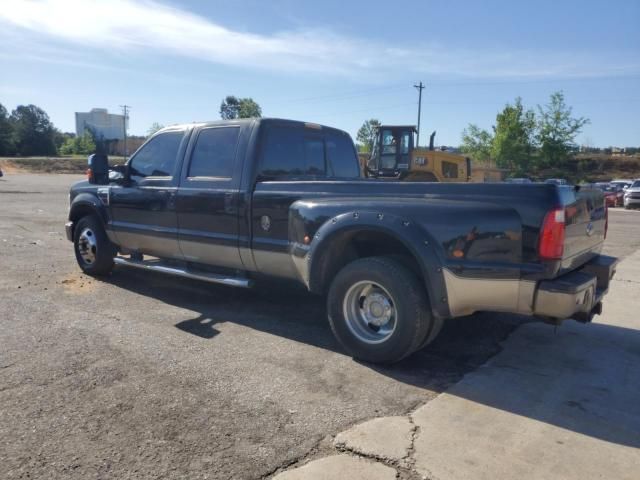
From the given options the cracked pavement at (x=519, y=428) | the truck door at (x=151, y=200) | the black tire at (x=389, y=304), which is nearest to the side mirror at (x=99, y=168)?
the truck door at (x=151, y=200)

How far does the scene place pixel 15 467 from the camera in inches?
108

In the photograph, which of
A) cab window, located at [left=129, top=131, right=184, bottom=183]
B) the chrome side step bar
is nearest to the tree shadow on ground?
the chrome side step bar

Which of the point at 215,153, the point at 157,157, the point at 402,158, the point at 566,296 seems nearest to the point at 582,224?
the point at 566,296

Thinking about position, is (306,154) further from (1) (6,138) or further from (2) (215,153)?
(1) (6,138)

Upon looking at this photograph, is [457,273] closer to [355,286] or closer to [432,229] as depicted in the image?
[432,229]

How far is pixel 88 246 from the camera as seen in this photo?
7109 mm

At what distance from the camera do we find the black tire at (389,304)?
3.99 metres

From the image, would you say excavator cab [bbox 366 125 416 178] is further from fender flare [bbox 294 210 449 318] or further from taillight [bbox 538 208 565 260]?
taillight [bbox 538 208 565 260]

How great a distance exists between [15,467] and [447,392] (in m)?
2.68

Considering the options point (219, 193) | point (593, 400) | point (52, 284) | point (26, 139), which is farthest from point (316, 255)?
point (26, 139)

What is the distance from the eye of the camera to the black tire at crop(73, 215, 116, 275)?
22.8 ft

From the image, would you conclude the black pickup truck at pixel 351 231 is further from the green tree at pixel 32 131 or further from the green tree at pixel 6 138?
the green tree at pixel 32 131

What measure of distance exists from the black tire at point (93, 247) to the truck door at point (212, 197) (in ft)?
5.42

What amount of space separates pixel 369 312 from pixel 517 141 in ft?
178
